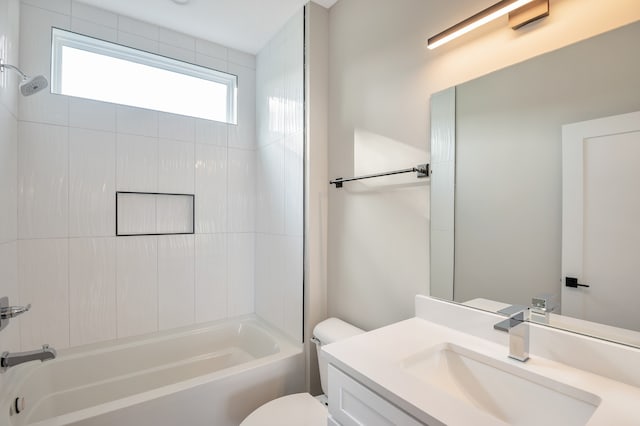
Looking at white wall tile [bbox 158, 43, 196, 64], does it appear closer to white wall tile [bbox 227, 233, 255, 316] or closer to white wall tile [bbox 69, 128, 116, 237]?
white wall tile [bbox 69, 128, 116, 237]

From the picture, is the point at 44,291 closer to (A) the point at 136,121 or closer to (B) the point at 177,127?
(A) the point at 136,121

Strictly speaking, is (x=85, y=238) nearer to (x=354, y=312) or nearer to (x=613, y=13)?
(x=354, y=312)

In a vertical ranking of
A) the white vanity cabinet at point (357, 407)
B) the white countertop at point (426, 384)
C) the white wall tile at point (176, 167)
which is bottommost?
the white vanity cabinet at point (357, 407)

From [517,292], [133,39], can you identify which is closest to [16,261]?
[133,39]

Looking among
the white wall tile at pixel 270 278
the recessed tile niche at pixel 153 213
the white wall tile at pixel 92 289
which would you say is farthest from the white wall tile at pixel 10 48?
the white wall tile at pixel 270 278

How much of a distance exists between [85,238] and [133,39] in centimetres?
145

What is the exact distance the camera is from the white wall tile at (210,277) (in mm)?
2453

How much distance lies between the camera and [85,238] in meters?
2.03

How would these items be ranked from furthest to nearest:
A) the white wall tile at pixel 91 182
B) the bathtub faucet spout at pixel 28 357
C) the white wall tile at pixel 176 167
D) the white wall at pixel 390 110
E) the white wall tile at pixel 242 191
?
the white wall tile at pixel 242 191
the white wall tile at pixel 176 167
the white wall tile at pixel 91 182
the bathtub faucet spout at pixel 28 357
the white wall at pixel 390 110

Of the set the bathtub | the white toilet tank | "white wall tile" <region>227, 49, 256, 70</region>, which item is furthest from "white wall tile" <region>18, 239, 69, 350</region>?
"white wall tile" <region>227, 49, 256, 70</region>

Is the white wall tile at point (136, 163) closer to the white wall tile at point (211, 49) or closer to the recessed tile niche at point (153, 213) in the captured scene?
the recessed tile niche at point (153, 213)

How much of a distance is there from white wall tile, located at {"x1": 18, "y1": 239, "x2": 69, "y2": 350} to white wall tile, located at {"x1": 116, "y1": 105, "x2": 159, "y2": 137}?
0.85m

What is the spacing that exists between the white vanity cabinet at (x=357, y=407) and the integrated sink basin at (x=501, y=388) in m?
0.13

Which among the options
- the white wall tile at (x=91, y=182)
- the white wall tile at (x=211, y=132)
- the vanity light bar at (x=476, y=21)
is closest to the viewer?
the vanity light bar at (x=476, y=21)
